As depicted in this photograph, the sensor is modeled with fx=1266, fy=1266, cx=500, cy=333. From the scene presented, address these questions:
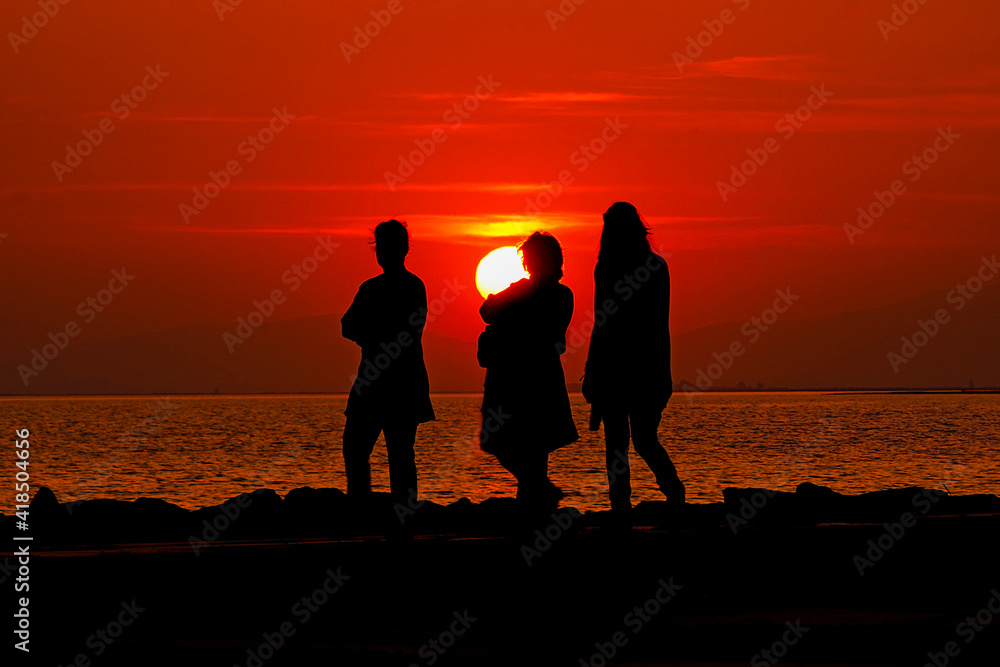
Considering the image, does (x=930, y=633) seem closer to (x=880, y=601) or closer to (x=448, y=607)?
(x=880, y=601)

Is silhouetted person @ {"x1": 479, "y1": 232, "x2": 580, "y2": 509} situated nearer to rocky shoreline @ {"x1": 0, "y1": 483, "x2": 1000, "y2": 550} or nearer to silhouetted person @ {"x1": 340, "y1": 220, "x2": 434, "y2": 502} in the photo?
rocky shoreline @ {"x1": 0, "y1": 483, "x2": 1000, "y2": 550}

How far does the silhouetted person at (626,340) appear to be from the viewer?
27.3 feet

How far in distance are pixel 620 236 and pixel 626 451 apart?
1420mm

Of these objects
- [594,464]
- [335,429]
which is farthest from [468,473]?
[335,429]

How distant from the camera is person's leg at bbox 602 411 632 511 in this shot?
26.7 feet

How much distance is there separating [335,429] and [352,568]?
309 ft

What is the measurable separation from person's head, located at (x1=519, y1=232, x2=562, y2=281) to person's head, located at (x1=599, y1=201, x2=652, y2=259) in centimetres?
71

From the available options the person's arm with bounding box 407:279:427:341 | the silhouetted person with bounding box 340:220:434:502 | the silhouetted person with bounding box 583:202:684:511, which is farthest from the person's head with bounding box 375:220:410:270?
the silhouetted person with bounding box 583:202:684:511

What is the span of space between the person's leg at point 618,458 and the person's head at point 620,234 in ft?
3.51

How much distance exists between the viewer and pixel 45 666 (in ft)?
16.2

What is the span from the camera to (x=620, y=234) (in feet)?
27.3

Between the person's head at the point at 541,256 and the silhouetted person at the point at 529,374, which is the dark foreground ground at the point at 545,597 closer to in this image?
the silhouetted person at the point at 529,374

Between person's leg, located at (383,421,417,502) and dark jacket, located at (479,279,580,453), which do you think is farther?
dark jacket, located at (479,279,580,453)

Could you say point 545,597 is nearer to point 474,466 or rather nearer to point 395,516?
point 395,516
